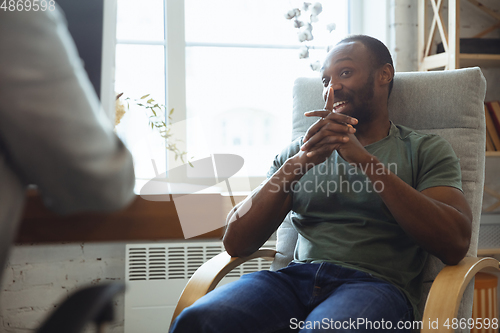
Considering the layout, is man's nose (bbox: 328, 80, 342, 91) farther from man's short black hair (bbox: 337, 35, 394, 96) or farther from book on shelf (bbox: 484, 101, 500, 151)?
book on shelf (bbox: 484, 101, 500, 151)

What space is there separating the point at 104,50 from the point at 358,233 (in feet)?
2.64

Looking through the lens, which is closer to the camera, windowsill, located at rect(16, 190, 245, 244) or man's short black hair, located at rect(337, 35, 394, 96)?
windowsill, located at rect(16, 190, 245, 244)

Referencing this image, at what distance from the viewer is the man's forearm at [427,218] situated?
1.04 meters

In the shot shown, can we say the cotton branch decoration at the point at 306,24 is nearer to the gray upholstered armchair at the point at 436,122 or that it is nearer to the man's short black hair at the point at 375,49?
the gray upholstered armchair at the point at 436,122

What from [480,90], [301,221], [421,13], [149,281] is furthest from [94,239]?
[421,13]

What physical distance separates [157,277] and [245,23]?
140 centimetres

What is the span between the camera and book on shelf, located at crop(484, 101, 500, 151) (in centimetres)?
198

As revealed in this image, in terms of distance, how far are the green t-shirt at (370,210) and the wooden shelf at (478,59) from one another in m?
0.88

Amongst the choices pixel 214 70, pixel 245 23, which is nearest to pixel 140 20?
pixel 214 70

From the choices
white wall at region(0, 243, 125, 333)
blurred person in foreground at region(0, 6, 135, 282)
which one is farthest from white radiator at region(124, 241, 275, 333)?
blurred person in foreground at region(0, 6, 135, 282)

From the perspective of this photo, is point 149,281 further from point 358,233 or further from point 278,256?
point 358,233

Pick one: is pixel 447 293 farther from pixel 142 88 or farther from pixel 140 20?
pixel 140 20

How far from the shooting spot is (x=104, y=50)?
778mm

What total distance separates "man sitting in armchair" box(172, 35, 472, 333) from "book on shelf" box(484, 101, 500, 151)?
94cm
